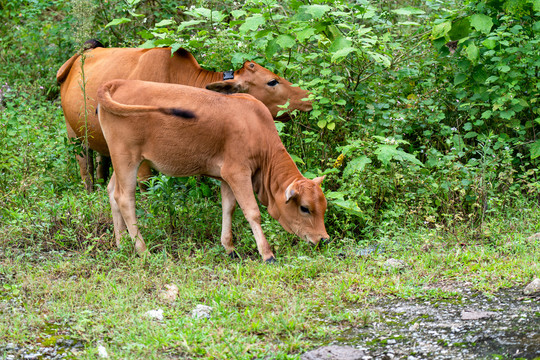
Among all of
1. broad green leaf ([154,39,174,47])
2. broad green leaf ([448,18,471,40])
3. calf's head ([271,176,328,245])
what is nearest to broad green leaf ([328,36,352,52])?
broad green leaf ([448,18,471,40])

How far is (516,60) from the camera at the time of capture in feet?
23.1

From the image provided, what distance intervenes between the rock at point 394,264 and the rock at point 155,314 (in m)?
1.89

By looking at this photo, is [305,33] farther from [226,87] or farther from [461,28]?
[461,28]

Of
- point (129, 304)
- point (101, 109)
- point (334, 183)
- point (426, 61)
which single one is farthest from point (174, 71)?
point (129, 304)

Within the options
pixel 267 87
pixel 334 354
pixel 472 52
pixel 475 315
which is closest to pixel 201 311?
pixel 334 354

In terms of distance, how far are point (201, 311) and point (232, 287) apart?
41cm

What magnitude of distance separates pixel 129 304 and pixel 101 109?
6.64 feet

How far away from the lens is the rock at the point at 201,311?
482cm

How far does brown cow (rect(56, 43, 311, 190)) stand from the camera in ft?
24.9

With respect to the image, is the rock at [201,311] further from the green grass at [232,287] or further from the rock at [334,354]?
the rock at [334,354]

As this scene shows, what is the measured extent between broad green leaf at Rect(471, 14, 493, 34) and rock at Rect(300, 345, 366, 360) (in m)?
3.74

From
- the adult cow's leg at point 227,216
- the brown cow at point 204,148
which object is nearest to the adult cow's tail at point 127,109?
the brown cow at point 204,148

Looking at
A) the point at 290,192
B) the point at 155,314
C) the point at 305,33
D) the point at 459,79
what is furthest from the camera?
the point at 459,79

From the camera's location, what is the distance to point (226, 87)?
7.46 metres
